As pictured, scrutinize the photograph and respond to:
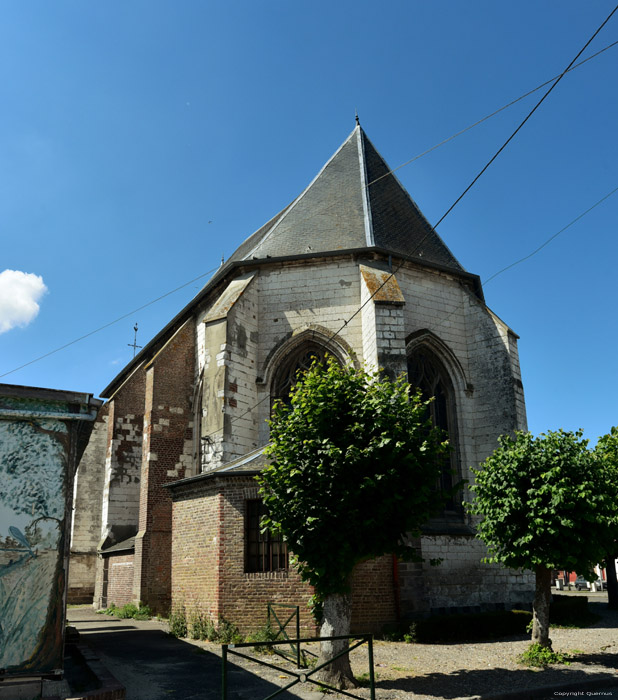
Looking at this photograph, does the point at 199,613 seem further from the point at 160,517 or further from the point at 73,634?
the point at 160,517

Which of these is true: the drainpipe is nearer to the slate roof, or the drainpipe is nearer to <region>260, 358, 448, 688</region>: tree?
<region>260, 358, 448, 688</region>: tree

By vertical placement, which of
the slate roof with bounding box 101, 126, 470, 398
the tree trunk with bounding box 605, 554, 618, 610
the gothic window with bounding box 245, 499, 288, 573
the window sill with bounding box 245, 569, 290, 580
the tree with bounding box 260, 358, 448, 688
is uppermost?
the slate roof with bounding box 101, 126, 470, 398

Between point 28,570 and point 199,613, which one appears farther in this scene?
point 199,613

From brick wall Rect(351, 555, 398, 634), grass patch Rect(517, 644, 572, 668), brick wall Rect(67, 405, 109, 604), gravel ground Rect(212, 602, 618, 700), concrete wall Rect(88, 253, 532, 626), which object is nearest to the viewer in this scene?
gravel ground Rect(212, 602, 618, 700)

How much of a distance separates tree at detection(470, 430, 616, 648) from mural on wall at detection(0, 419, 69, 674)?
267 inches

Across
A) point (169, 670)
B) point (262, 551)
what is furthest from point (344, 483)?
point (262, 551)

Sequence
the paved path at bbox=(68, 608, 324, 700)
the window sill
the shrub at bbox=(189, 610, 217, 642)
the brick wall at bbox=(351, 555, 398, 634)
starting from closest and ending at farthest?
the paved path at bbox=(68, 608, 324, 700)
the shrub at bbox=(189, 610, 217, 642)
the window sill
the brick wall at bbox=(351, 555, 398, 634)

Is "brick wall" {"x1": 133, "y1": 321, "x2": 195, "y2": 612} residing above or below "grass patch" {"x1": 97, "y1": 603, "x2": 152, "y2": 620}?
above

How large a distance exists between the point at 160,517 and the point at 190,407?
3.04 metres

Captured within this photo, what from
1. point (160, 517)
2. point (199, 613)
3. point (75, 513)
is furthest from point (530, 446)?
point (75, 513)

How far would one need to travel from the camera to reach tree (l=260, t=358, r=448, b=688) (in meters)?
8.02

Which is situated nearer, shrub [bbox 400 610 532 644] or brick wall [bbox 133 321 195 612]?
shrub [bbox 400 610 532 644]

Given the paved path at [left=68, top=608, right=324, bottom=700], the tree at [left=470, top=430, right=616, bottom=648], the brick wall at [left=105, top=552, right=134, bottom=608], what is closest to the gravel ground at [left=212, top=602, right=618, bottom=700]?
the paved path at [left=68, top=608, right=324, bottom=700]

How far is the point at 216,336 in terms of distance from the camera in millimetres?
14891
